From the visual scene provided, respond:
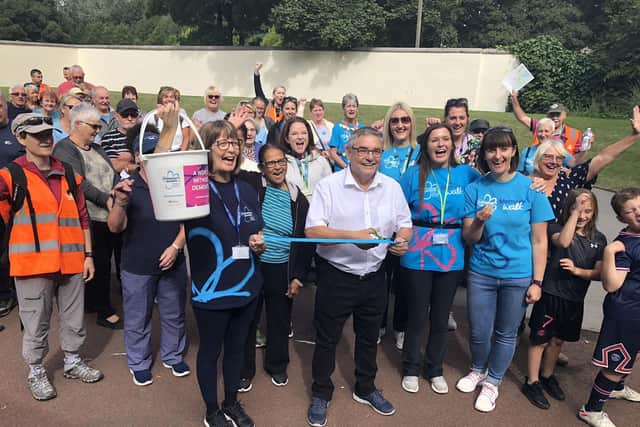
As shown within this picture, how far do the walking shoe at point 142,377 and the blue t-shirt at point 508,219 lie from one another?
9.21 ft

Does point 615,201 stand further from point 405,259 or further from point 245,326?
point 245,326

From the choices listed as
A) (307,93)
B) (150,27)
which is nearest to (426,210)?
(307,93)

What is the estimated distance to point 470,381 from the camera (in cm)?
393

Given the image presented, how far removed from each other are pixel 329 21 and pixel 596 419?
29.3m

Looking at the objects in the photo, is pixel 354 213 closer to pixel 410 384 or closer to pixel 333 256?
pixel 333 256

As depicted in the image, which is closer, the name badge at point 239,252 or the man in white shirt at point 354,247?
the name badge at point 239,252

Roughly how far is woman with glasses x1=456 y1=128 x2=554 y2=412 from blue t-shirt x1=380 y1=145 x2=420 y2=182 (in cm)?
82

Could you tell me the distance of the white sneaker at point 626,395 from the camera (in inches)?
149

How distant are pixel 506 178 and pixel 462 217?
0.43 metres

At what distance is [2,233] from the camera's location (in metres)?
3.92

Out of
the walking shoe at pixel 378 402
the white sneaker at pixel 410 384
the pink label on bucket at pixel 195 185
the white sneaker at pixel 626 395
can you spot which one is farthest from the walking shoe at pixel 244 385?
the white sneaker at pixel 626 395

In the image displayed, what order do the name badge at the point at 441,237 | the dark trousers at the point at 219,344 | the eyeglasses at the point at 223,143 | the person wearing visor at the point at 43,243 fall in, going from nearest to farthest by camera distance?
the eyeglasses at the point at 223,143
the dark trousers at the point at 219,344
the person wearing visor at the point at 43,243
the name badge at the point at 441,237

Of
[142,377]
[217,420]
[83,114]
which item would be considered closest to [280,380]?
[217,420]

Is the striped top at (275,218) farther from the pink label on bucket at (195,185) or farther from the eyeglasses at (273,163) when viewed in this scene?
the pink label on bucket at (195,185)
